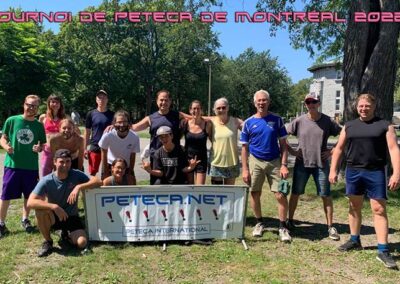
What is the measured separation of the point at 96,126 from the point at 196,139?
166 cm

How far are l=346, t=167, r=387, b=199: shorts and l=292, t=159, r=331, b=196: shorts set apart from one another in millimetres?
708

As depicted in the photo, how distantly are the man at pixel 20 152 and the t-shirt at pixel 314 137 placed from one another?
3.64 meters

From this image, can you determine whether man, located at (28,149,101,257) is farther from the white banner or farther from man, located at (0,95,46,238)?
man, located at (0,95,46,238)

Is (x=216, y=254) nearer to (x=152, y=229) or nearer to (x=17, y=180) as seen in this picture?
(x=152, y=229)

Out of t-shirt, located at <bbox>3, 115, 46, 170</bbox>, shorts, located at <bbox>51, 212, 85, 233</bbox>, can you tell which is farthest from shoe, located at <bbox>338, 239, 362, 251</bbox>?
t-shirt, located at <bbox>3, 115, 46, 170</bbox>

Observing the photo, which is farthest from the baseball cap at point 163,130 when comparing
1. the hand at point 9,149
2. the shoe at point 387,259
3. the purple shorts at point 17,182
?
the shoe at point 387,259

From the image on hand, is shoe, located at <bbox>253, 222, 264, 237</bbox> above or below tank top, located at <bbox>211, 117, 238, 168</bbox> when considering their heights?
below

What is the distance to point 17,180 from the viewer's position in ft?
18.9

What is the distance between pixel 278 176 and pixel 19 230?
367 centimetres

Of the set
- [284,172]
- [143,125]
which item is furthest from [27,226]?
[284,172]

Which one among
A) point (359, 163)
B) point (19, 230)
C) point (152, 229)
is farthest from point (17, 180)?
point (359, 163)

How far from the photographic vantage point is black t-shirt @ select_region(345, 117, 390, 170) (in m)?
4.89

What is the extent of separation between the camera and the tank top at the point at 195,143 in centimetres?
586

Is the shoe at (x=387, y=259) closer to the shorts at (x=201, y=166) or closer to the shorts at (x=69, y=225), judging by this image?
the shorts at (x=201, y=166)
